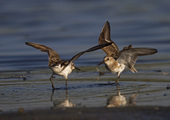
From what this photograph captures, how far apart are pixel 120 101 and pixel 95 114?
1547mm

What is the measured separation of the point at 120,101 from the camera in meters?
7.89

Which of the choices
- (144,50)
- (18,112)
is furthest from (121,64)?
(18,112)

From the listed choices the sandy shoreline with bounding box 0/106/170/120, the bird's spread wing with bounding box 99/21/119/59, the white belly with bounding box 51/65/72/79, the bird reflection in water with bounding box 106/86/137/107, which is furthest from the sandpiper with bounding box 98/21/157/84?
the sandy shoreline with bounding box 0/106/170/120

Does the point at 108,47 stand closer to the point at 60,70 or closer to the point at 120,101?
the point at 60,70

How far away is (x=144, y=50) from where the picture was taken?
1002 centimetres

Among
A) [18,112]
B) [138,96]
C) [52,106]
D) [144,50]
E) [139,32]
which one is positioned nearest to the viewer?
[18,112]

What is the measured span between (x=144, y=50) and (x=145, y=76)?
161 cm

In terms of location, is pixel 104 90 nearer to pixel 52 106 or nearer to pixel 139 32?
pixel 52 106

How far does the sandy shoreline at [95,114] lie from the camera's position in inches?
245

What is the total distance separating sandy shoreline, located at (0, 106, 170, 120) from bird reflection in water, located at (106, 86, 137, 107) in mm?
574

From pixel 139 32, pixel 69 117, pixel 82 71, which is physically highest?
pixel 139 32

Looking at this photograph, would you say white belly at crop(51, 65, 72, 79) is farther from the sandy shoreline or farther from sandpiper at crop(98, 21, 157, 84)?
the sandy shoreline

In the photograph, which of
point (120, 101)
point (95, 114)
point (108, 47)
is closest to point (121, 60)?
point (108, 47)

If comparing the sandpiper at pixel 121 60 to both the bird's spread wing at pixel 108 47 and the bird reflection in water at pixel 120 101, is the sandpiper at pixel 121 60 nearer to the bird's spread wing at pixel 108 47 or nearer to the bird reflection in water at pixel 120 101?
the bird's spread wing at pixel 108 47
